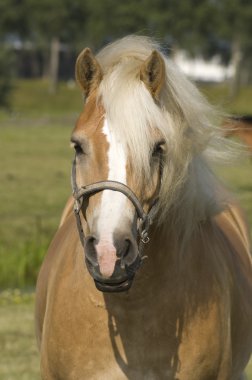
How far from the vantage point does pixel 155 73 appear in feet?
14.5

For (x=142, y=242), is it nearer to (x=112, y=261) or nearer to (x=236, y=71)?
(x=112, y=261)

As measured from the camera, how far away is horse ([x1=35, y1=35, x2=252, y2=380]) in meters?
4.17

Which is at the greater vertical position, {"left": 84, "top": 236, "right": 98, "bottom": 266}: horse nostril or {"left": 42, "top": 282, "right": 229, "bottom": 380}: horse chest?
{"left": 84, "top": 236, "right": 98, "bottom": 266}: horse nostril

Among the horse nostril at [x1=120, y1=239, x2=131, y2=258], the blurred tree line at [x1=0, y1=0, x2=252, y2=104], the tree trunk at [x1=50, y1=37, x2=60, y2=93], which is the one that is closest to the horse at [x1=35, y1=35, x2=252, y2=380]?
the horse nostril at [x1=120, y1=239, x2=131, y2=258]

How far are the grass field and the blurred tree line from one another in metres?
31.0

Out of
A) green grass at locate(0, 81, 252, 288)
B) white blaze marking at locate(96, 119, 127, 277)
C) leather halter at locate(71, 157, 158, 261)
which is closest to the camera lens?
white blaze marking at locate(96, 119, 127, 277)

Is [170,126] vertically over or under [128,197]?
over

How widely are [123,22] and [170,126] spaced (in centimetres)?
8086

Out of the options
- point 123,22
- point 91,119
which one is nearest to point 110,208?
point 91,119

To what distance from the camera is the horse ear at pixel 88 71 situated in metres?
4.46

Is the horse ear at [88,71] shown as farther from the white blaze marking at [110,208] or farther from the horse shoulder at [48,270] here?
the horse shoulder at [48,270]

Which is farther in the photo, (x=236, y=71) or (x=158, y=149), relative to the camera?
(x=236, y=71)

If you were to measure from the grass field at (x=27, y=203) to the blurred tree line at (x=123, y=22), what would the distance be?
31019mm

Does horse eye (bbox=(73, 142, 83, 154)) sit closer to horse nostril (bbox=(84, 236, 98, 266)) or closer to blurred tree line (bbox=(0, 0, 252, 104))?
horse nostril (bbox=(84, 236, 98, 266))
